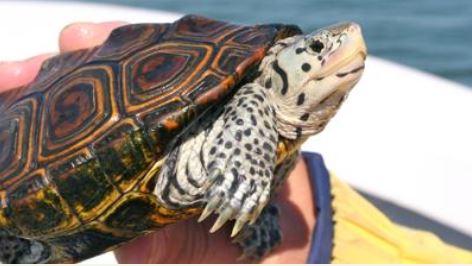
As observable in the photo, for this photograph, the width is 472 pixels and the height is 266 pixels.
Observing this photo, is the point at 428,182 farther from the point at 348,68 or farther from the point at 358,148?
the point at 348,68

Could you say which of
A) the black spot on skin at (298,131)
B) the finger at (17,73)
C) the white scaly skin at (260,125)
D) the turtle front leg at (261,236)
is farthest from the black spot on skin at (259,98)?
the finger at (17,73)

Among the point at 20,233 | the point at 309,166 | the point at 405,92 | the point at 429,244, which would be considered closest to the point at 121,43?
the point at 20,233

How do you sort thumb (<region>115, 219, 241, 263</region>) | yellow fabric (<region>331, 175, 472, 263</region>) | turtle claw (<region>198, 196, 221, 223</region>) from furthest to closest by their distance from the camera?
yellow fabric (<region>331, 175, 472, 263</region>) → thumb (<region>115, 219, 241, 263</region>) → turtle claw (<region>198, 196, 221, 223</region>)

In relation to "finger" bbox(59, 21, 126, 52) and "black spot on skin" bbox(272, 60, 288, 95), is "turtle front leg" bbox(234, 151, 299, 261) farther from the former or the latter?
"finger" bbox(59, 21, 126, 52)

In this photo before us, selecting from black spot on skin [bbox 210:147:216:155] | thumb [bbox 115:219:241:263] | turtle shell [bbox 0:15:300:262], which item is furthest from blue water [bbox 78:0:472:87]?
black spot on skin [bbox 210:147:216:155]

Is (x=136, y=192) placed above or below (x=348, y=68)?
below

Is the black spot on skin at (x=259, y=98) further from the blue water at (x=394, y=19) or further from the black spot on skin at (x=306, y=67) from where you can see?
the blue water at (x=394, y=19)
